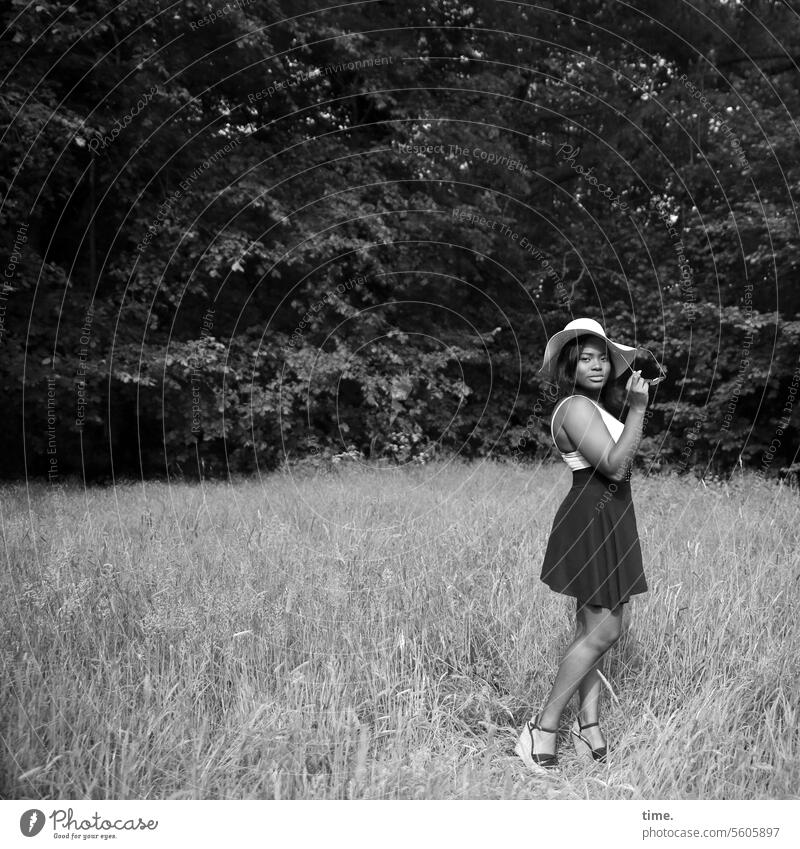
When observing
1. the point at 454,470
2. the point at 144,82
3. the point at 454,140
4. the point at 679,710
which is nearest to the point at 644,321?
the point at 454,140

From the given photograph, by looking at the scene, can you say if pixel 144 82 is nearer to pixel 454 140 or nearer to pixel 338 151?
pixel 338 151

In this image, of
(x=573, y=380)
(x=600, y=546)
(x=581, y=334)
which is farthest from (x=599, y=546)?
(x=581, y=334)

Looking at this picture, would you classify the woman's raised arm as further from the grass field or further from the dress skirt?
the grass field

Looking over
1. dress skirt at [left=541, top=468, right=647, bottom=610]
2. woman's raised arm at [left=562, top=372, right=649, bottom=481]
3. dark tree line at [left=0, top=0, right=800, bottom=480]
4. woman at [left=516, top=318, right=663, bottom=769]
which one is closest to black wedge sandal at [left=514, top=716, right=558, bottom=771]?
woman at [left=516, top=318, right=663, bottom=769]

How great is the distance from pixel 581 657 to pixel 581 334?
137 cm

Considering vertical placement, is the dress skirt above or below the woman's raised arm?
below

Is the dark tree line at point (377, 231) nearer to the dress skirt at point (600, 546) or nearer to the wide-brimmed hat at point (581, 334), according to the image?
the wide-brimmed hat at point (581, 334)

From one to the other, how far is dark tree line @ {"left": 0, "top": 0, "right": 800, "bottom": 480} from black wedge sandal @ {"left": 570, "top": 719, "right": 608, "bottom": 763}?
868 cm

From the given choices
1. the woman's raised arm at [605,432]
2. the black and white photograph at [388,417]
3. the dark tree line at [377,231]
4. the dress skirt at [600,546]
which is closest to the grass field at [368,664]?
the black and white photograph at [388,417]

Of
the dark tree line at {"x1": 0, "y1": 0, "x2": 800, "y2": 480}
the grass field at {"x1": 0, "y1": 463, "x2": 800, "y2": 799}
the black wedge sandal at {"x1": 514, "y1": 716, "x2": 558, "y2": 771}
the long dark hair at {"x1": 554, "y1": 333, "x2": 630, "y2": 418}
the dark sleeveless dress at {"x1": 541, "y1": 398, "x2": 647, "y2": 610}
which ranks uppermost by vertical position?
the dark tree line at {"x1": 0, "y1": 0, "x2": 800, "y2": 480}

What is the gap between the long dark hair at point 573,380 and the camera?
3.07m

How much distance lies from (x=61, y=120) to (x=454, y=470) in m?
7.33

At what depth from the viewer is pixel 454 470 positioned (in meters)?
10.8

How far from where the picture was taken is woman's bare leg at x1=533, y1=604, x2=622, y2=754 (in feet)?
9.77
